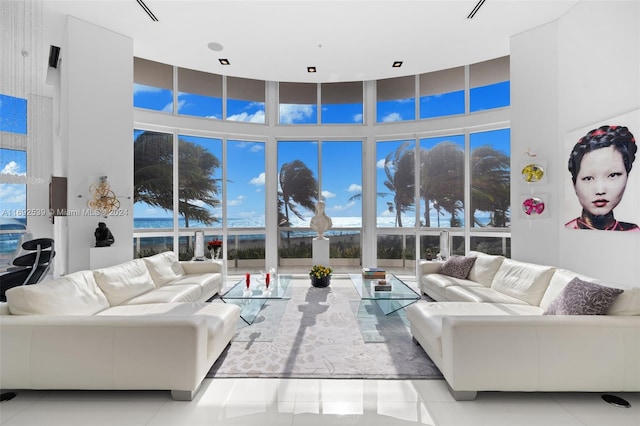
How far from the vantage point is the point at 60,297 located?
8.40 ft

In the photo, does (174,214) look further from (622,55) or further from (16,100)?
(622,55)

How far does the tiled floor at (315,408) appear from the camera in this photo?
1.95m

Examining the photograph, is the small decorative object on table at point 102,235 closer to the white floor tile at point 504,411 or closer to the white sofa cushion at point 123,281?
the white sofa cushion at point 123,281

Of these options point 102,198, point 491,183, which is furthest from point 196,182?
point 491,183

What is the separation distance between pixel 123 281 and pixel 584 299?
4232mm

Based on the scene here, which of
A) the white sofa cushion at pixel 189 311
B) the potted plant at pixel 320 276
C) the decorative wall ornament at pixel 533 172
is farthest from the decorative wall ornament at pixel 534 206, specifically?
the white sofa cushion at pixel 189 311

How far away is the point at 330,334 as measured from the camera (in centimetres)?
339

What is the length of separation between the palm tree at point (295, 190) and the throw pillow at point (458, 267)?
2926 millimetres

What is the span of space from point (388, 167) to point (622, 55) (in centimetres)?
374

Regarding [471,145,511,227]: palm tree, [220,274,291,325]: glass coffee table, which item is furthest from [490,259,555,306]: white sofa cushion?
[220,274,291,325]: glass coffee table

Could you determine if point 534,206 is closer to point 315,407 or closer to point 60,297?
point 315,407

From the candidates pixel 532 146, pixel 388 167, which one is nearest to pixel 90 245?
pixel 388 167

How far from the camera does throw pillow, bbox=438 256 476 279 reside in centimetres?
443

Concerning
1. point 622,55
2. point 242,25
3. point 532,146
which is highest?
point 242,25
